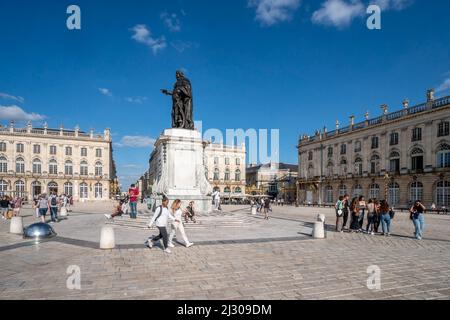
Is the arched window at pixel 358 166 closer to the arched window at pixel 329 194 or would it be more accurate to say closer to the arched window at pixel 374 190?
the arched window at pixel 374 190

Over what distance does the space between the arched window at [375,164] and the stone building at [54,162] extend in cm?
5298

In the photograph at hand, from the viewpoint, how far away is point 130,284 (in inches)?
225

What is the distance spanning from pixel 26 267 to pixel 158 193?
10280 millimetres

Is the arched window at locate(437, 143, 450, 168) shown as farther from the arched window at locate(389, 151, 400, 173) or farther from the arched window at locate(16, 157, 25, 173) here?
the arched window at locate(16, 157, 25, 173)

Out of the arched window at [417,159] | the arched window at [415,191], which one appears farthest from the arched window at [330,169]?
the arched window at [415,191]

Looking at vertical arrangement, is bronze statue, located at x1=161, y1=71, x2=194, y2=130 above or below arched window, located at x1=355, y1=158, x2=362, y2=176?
above

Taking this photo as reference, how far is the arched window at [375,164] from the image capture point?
4828cm

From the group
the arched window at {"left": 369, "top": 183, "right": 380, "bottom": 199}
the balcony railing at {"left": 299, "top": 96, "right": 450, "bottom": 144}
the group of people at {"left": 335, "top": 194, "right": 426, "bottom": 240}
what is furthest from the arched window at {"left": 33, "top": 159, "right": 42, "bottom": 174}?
the arched window at {"left": 369, "top": 183, "right": 380, "bottom": 199}

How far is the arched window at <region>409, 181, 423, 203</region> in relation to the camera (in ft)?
135

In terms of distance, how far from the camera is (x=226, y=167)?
75125 mm

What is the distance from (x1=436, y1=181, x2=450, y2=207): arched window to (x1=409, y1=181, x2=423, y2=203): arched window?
2269 mm

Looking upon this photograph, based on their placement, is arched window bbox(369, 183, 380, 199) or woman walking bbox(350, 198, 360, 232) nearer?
woman walking bbox(350, 198, 360, 232)

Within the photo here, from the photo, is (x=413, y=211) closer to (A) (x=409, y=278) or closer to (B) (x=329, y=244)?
(B) (x=329, y=244)
